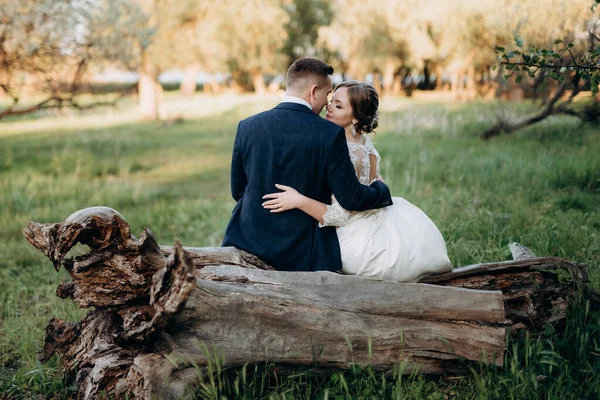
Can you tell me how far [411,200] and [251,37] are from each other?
22.6 metres

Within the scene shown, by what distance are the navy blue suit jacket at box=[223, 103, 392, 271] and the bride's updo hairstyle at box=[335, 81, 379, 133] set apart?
383 mm

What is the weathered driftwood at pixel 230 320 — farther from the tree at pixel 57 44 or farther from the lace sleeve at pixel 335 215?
the tree at pixel 57 44

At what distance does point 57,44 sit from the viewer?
438 inches

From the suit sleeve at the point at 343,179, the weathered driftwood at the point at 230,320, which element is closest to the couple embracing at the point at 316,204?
the suit sleeve at the point at 343,179

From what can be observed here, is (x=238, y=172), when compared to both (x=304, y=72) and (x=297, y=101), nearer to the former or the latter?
(x=297, y=101)

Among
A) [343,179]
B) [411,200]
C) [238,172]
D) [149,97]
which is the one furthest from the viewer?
[149,97]

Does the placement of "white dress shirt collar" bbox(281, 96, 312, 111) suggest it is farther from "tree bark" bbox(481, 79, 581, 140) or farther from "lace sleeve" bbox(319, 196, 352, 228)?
"tree bark" bbox(481, 79, 581, 140)

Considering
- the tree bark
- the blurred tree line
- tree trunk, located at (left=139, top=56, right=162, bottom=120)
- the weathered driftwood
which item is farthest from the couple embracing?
tree trunk, located at (left=139, top=56, right=162, bottom=120)

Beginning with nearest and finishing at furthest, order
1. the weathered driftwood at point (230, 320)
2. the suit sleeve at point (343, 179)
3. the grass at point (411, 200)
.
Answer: the weathered driftwood at point (230, 320), the grass at point (411, 200), the suit sleeve at point (343, 179)

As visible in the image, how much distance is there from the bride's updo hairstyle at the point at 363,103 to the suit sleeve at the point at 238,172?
2.71ft

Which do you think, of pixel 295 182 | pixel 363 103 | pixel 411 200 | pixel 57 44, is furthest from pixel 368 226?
pixel 57 44

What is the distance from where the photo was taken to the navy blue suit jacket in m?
3.48

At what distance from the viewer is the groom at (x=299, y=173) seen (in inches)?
137

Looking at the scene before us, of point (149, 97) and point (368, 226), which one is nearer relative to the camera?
point (368, 226)
